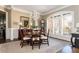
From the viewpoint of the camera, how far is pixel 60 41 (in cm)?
269

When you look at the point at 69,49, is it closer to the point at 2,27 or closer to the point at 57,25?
the point at 57,25

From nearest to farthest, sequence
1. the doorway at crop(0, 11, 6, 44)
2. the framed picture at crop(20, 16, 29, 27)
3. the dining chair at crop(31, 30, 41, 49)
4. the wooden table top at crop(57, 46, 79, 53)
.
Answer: the wooden table top at crop(57, 46, 79, 53) < the doorway at crop(0, 11, 6, 44) < the framed picture at crop(20, 16, 29, 27) < the dining chair at crop(31, 30, 41, 49)

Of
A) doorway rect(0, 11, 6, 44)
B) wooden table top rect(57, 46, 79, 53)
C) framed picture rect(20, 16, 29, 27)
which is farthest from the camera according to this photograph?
framed picture rect(20, 16, 29, 27)

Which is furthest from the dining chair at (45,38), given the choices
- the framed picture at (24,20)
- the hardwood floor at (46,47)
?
the framed picture at (24,20)

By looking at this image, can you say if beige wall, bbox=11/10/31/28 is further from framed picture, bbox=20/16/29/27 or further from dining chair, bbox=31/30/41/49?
dining chair, bbox=31/30/41/49

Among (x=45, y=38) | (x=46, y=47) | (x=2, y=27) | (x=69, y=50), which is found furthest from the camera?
(x=45, y=38)

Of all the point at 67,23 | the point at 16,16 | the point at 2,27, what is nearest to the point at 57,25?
the point at 67,23

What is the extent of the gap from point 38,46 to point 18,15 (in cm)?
125

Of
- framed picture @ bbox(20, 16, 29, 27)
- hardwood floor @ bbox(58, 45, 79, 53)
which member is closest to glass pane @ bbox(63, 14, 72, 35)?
hardwood floor @ bbox(58, 45, 79, 53)

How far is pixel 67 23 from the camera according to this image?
2.65m

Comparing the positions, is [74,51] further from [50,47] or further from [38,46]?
[38,46]

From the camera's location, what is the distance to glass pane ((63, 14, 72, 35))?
2585 mm

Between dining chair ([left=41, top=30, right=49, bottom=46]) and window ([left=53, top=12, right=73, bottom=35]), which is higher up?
window ([left=53, top=12, right=73, bottom=35])
